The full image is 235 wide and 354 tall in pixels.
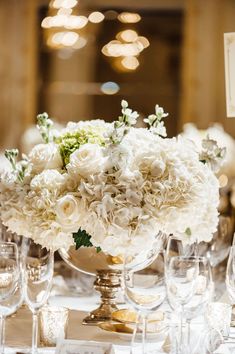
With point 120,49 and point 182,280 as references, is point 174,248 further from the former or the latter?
point 120,49

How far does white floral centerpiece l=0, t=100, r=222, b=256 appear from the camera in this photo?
1.67 metres

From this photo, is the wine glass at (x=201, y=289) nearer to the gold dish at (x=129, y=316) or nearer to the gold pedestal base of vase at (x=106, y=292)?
the gold dish at (x=129, y=316)

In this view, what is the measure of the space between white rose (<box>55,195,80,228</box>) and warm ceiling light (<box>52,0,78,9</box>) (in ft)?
15.2

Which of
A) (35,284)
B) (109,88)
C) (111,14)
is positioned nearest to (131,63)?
(109,88)

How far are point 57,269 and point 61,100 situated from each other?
4075mm

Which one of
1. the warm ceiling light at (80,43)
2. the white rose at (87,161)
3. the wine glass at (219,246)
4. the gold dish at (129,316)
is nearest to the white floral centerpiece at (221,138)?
the wine glass at (219,246)

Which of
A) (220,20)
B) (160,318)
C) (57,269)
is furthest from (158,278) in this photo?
(220,20)

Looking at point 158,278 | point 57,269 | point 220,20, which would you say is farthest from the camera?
point 220,20

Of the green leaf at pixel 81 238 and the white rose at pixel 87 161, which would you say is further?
the green leaf at pixel 81 238

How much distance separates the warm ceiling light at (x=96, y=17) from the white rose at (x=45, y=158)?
4659 millimetres

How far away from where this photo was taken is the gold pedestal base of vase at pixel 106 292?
1979 millimetres

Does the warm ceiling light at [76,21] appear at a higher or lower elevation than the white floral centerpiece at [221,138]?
higher

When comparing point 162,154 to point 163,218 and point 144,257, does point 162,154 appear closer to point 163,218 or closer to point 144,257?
point 163,218

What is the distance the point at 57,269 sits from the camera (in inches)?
Result: 101
